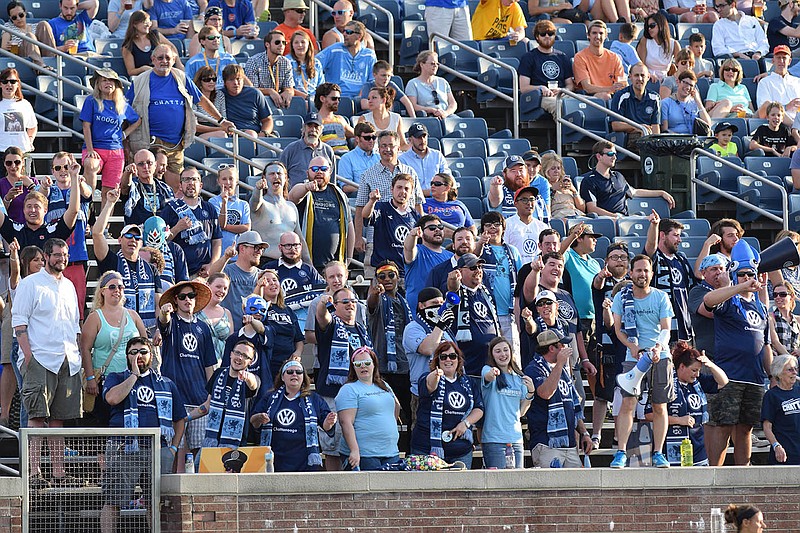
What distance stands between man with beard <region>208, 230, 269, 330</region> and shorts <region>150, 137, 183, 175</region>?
6.06 feet

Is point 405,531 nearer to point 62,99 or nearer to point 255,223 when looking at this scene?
point 255,223

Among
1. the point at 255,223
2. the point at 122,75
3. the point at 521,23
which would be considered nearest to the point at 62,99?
the point at 122,75

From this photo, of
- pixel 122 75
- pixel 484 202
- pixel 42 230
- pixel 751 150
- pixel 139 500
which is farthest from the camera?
pixel 751 150

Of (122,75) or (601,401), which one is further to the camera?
(122,75)

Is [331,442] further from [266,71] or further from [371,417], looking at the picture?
[266,71]

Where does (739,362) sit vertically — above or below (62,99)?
below

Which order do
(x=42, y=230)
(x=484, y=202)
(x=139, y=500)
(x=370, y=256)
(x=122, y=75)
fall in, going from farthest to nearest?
(x=122, y=75) → (x=484, y=202) → (x=370, y=256) → (x=42, y=230) → (x=139, y=500)

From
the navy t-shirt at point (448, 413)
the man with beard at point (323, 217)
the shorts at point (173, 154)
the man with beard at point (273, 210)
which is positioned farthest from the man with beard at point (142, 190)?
the navy t-shirt at point (448, 413)

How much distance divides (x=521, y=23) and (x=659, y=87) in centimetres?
199

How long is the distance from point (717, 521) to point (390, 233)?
150 inches

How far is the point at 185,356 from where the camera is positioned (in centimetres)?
1351

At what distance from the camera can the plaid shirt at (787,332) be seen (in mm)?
15203

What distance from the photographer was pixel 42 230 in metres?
14.3

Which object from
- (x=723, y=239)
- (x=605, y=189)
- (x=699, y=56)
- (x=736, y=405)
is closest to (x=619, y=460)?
(x=736, y=405)
